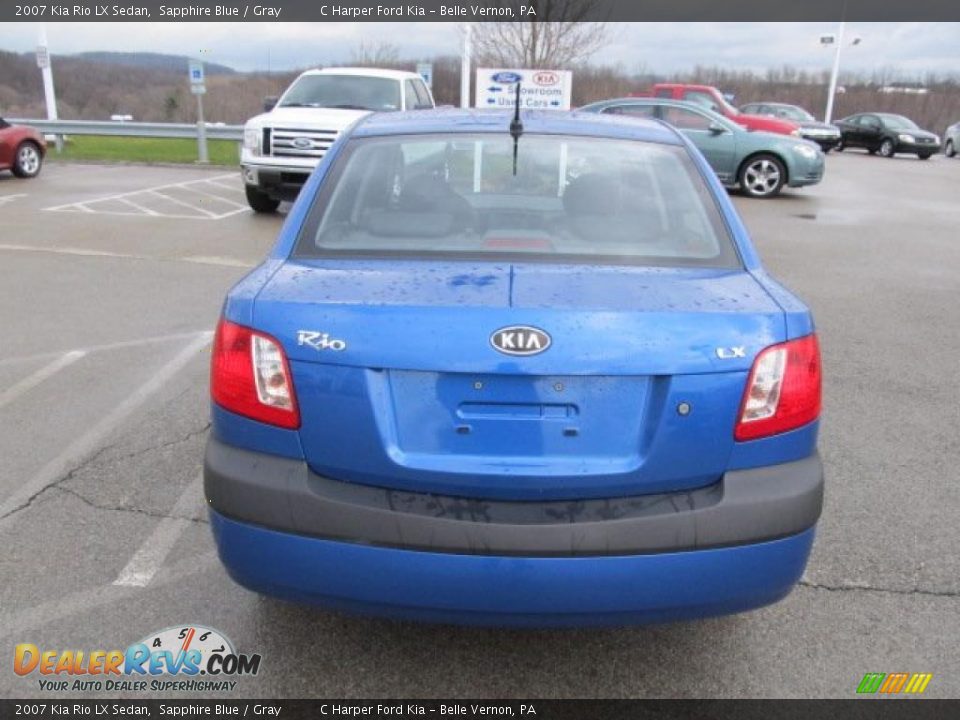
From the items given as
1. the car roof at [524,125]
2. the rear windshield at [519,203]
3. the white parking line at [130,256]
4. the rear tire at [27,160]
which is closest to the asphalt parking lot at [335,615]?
the white parking line at [130,256]

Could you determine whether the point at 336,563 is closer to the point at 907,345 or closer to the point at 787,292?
the point at 787,292

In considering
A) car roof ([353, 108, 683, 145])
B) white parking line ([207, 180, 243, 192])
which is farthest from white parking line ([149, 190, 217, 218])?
car roof ([353, 108, 683, 145])

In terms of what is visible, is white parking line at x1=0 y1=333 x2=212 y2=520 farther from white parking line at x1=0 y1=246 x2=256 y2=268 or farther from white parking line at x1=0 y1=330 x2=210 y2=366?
white parking line at x1=0 y1=246 x2=256 y2=268

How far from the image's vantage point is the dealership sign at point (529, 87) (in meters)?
15.6

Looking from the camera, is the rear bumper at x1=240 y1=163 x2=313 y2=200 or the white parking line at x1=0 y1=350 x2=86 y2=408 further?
the rear bumper at x1=240 y1=163 x2=313 y2=200

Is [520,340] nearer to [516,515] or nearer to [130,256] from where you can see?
[516,515]

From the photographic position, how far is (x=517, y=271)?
242 centimetres

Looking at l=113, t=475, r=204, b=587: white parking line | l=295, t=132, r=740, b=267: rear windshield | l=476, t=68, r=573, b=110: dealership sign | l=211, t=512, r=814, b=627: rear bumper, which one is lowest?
l=113, t=475, r=204, b=587: white parking line

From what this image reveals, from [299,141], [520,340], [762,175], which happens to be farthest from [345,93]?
[520,340]

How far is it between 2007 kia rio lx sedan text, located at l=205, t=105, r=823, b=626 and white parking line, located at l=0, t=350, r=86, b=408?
3098mm

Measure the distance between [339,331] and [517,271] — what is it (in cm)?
60

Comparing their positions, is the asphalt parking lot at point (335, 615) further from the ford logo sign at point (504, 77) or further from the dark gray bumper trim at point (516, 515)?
the ford logo sign at point (504, 77)

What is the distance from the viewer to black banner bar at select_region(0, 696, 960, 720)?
2.38m

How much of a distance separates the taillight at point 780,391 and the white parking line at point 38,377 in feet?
13.8
